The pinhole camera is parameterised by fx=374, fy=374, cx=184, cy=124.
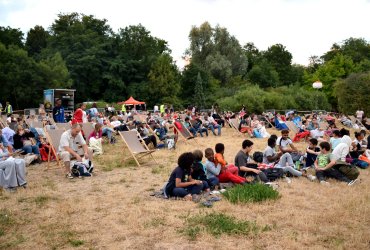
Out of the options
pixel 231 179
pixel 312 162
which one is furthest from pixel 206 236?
pixel 312 162

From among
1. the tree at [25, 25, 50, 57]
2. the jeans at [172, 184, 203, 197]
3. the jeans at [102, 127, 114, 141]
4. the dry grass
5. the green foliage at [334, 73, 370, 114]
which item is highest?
the tree at [25, 25, 50, 57]

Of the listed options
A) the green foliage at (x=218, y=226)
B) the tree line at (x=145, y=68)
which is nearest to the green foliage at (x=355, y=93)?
the tree line at (x=145, y=68)

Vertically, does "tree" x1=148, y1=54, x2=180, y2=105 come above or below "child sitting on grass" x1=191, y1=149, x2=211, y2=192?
above

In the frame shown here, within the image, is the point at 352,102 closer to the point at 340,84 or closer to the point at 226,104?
the point at 340,84

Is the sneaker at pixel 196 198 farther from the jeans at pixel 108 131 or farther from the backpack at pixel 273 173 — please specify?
the jeans at pixel 108 131

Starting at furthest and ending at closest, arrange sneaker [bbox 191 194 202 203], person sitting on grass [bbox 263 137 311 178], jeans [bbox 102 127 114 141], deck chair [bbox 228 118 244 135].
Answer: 1. deck chair [bbox 228 118 244 135]
2. jeans [bbox 102 127 114 141]
3. person sitting on grass [bbox 263 137 311 178]
4. sneaker [bbox 191 194 202 203]

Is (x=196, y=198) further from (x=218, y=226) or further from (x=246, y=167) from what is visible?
(x=246, y=167)

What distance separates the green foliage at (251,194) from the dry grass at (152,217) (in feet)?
0.40

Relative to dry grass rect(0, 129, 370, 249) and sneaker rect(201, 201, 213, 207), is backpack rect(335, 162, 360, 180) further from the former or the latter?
sneaker rect(201, 201, 213, 207)

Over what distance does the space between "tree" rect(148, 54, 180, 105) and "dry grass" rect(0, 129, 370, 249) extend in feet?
118

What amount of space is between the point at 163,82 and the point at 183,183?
37.9m

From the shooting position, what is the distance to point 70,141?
26.2ft

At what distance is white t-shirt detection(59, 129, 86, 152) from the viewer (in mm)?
7798

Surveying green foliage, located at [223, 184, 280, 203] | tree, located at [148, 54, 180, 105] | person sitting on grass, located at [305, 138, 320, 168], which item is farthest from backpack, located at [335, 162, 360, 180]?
tree, located at [148, 54, 180, 105]
